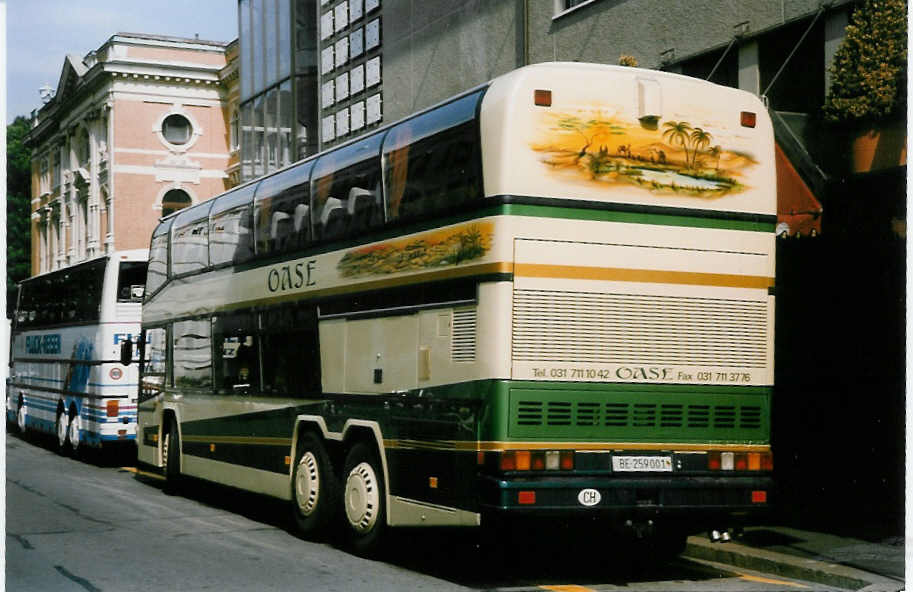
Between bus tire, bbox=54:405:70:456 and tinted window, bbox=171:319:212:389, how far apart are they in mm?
7233

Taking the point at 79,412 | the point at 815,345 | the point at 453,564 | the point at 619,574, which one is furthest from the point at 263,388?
the point at 79,412

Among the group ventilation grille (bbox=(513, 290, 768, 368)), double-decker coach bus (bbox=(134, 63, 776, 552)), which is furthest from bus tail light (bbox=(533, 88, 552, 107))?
ventilation grille (bbox=(513, 290, 768, 368))

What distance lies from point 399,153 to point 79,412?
43.7ft

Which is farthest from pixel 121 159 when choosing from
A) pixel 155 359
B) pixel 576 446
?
pixel 576 446

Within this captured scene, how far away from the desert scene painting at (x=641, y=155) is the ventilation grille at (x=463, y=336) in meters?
1.17

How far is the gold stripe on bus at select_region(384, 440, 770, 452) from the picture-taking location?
9516mm

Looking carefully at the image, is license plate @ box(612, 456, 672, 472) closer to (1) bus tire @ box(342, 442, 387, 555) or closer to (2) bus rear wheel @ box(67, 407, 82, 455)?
(1) bus tire @ box(342, 442, 387, 555)

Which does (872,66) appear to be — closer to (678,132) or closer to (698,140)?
(698,140)

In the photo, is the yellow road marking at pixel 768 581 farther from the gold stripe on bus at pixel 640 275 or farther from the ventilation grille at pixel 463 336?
the ventilation grille at pixel 463 336

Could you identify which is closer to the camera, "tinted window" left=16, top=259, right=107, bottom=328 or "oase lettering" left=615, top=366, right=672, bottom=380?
"oase lettering" left=615, top=366, right=672, bottom=380

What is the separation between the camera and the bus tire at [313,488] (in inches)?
477

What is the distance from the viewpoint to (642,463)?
9.89 m

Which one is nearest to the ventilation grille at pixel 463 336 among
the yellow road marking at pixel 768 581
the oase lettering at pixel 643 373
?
the oase lettering at pixel 643 373

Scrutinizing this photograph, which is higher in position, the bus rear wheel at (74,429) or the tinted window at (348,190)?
the tinted window at (348,190)
